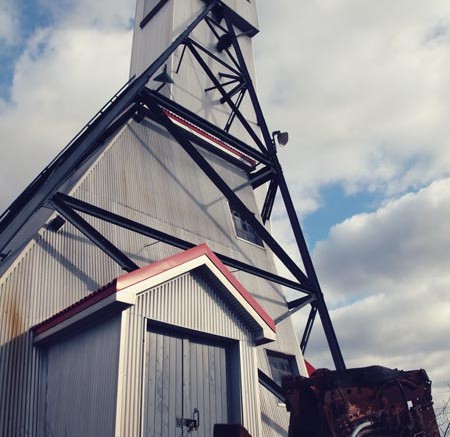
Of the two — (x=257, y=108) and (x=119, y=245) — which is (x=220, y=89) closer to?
(x=257, y=108)

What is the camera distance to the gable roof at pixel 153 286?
7.76 meters

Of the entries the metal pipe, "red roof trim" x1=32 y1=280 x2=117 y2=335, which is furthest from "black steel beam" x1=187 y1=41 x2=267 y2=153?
the metal pipe

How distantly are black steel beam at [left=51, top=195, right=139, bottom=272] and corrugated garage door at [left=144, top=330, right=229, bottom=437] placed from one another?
2.44 meters

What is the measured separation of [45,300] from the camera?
9.73 m

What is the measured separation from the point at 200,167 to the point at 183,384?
749cm

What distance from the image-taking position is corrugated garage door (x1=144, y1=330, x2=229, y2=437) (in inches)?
312

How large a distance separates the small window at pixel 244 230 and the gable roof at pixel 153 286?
21.8ft

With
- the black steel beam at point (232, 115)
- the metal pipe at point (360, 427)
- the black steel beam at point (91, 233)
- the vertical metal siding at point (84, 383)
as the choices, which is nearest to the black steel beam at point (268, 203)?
the black steel beam at point (232, 115)

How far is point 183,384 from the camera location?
8.48 metres

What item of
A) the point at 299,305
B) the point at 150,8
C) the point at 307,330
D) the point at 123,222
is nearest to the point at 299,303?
the point at 299,305

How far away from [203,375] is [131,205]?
17.5 feet

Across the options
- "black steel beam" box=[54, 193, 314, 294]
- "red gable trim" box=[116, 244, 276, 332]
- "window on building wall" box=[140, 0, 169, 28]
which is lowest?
"red gable trim" box=[116, 244, 276, 332]

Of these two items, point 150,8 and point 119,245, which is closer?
point 119,245

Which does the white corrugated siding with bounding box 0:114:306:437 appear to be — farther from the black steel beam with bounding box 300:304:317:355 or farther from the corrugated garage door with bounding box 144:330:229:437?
the black steel beam with bounding box 300:304:317:355
